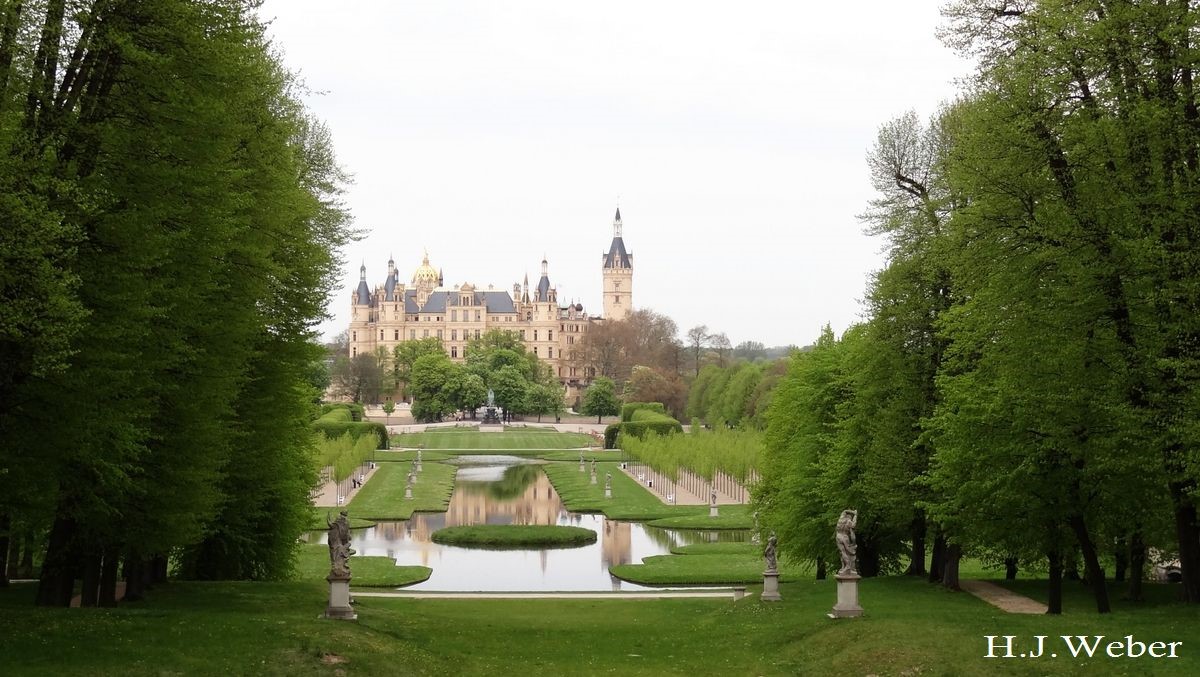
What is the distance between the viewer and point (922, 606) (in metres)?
23.4

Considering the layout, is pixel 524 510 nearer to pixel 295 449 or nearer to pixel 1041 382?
pixel 295 449

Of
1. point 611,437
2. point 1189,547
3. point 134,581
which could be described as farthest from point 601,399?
point 1189,547

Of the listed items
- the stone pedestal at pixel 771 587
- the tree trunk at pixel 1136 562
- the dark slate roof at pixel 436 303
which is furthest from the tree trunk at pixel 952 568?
the dark slate roof at pixel 436 303

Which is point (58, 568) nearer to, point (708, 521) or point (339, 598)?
point (339, 598)

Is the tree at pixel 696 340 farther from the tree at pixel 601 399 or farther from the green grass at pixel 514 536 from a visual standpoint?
the green grass at pixel 514 536

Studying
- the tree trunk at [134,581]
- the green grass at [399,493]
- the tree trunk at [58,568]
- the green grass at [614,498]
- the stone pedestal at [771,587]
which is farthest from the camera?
the green grass at [399,493]

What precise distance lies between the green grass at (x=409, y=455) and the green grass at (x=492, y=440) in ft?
17.2

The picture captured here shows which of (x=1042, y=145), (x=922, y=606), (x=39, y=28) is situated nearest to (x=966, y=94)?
(x=1042, y=145)

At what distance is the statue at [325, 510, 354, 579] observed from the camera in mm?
20797

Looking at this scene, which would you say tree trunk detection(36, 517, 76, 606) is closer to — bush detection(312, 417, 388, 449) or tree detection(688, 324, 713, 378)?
bush detection(312, 417, 388, 449)

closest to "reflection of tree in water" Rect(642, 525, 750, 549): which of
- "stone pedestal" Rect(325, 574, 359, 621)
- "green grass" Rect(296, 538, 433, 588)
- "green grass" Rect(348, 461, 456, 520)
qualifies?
"green grass" Rect(296, 538, 433, 588)

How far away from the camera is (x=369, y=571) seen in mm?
37562

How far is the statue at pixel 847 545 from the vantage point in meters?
21.4

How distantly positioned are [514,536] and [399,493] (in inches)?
750
